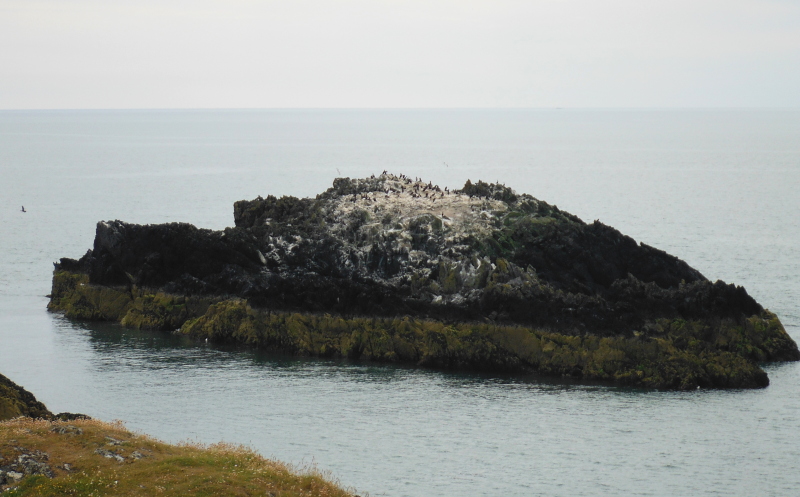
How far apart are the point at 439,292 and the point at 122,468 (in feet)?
98.3

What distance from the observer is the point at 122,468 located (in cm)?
2431

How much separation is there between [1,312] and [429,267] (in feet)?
92.1

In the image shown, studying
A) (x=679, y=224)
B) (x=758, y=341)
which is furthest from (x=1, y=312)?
(x=679, y=224)

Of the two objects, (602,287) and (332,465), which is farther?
(602,287)

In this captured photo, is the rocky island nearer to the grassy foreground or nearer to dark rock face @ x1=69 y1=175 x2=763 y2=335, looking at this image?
dark rock face @ x1=69 y1=175 x2=763 y2=335

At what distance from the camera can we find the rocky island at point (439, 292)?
153ft

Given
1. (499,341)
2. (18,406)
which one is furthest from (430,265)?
(18,406)

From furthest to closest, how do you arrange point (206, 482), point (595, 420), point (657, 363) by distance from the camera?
point (657, 363), point (595, 420), point (206, 482)

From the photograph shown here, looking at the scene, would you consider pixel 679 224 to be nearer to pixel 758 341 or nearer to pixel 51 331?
pixel 758 341

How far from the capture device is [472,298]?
166ft

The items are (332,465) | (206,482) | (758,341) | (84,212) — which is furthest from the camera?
(84,212)

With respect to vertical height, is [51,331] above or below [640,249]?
below

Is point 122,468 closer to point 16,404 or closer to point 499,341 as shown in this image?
point 16,404

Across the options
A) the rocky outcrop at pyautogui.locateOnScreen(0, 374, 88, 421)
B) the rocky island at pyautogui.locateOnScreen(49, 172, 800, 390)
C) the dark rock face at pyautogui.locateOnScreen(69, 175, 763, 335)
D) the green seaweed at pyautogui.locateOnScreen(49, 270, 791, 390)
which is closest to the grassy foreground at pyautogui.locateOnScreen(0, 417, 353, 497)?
the rocky outcrop at pyautogui.locateOnScreen(0, 374, 88, 421)
